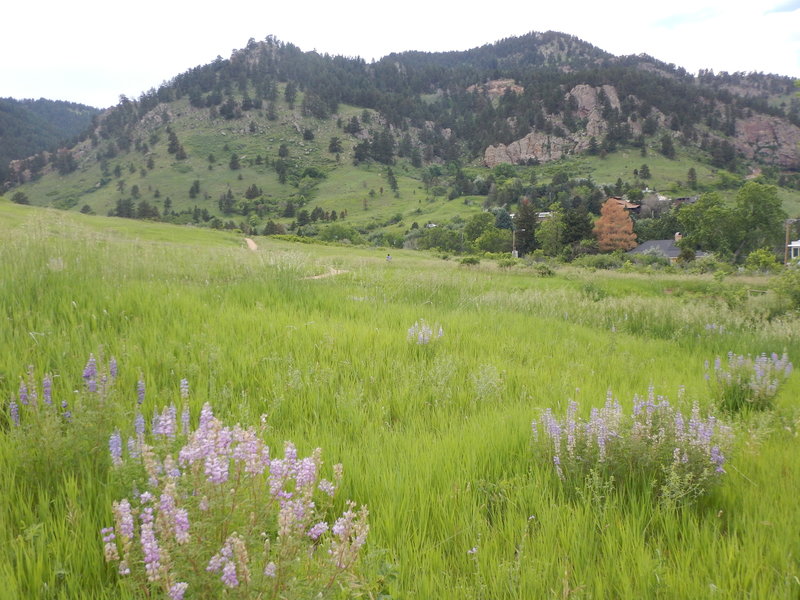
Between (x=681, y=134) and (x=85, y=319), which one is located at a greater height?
(x=681, y=134)

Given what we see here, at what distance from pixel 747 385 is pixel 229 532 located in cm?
491

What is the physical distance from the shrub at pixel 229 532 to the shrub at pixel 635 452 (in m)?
1.54

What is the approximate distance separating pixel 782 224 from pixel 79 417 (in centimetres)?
9907

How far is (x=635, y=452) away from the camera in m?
2.66

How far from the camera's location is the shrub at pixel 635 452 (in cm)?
249

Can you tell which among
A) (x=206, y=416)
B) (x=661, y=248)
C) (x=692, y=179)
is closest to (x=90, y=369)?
(x=206, y=416)

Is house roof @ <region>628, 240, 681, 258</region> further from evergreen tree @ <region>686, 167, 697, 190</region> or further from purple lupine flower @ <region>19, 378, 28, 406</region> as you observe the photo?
purple lupine flower @ <region>19, 378, 28, 406</region>

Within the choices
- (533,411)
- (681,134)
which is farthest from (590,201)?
(533,411)

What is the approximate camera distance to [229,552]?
1.34m

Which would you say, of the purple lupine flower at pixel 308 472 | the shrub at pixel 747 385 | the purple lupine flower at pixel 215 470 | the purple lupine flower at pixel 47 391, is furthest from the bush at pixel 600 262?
the purple lupine flower at pixel 215 470

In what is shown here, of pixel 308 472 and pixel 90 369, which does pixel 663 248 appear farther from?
pixel 308 472

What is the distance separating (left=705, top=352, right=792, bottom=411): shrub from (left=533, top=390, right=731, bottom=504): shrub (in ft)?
5.82

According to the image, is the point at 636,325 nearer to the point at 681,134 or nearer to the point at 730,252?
the point at 730,252

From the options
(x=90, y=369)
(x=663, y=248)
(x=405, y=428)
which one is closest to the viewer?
(x=90, y=369)
